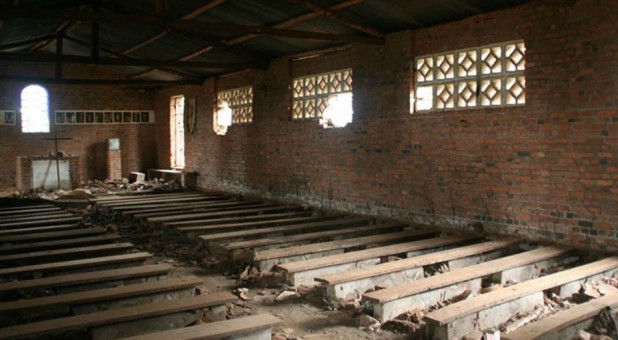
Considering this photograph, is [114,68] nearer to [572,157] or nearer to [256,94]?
[256,94]

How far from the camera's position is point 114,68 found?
16312mm

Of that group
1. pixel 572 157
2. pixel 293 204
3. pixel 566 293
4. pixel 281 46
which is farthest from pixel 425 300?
pixel 281 46

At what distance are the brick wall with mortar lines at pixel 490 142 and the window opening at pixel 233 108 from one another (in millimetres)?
1698

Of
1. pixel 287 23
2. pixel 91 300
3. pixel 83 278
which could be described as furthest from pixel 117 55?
pixel 91 300

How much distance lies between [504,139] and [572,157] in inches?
33.1

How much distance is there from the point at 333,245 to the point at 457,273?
166 cm

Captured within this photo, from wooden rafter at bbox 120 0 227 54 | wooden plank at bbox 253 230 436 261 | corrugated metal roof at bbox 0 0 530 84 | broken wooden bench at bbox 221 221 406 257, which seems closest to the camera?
wooden plank at bbox 253 230 436 261

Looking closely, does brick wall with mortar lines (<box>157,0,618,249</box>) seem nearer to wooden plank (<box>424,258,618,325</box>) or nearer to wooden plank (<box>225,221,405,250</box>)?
wooden plank (<box>225,221,405,250</box>)

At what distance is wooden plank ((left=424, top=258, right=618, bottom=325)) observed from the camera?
3.70 meters

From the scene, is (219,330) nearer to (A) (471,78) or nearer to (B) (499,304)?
(B) (499,304)

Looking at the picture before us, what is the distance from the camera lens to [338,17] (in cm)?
763

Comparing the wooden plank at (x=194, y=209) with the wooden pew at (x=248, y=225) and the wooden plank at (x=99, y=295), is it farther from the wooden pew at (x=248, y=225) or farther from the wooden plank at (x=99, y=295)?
the wooden plank at (x=99, y=295)

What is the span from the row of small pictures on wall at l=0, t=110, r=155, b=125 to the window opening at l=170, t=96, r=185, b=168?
1433 millimetres

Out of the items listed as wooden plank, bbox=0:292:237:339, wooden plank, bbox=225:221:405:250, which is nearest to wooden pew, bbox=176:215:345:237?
wooden plank, bbox=225:221:405:250
